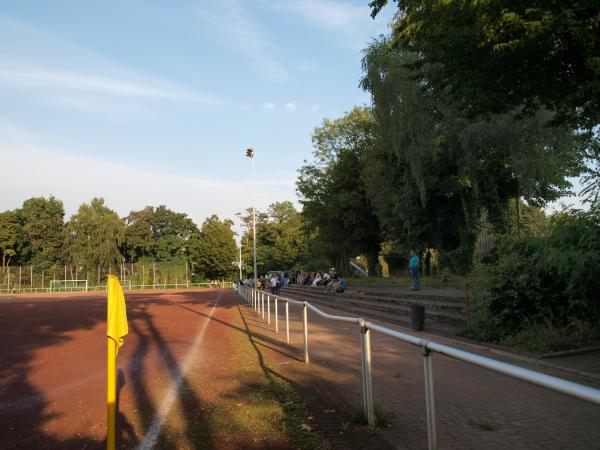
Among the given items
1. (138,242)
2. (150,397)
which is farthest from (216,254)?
(150,397)

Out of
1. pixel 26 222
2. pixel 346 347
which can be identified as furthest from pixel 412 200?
pixel 26 222

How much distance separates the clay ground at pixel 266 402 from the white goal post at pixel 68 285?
64.8 meters

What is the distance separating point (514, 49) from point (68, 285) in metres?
74.8

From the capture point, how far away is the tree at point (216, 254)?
274ft

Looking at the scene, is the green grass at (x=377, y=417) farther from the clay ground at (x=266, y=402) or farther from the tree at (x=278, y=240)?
the tree at (x=278, y=240)

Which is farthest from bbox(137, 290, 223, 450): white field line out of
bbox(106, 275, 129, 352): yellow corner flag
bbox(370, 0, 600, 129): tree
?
bbox(370, 0, 600, 129): tree

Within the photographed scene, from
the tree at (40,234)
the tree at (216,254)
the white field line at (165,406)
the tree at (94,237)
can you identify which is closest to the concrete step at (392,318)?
the white field line at (165,406)

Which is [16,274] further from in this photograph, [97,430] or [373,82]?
[97,430]

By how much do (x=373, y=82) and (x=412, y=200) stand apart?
267 inches

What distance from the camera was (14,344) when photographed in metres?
13.1

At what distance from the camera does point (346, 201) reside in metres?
35.9

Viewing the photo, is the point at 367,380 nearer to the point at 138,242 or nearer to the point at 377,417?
the point at 377,417

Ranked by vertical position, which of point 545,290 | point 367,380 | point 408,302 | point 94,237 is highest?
point 94,237

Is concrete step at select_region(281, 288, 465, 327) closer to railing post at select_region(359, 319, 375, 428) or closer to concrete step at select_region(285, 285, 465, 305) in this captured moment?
concrete step at select_region(285, 285, 465, 305)
